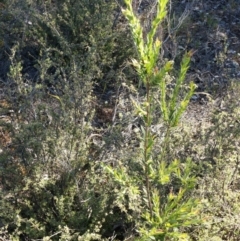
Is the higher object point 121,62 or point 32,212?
point 121,62

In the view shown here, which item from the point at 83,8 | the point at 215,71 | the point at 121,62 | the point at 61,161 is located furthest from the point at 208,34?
the point at 61,161

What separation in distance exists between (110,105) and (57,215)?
153 centimetres

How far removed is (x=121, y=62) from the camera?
14.1 ft

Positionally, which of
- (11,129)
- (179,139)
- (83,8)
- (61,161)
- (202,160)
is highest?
(83,8)

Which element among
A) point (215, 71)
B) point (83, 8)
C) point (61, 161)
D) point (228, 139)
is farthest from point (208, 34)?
point (61, 161)

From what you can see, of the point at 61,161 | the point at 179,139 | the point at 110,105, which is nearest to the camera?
the point at 61,161

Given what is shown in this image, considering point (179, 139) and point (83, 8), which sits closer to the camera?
point (179, 139)

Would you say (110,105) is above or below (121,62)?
below

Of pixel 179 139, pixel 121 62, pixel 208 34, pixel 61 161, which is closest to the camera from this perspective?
pixel 61 161

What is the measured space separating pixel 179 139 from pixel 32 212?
1.14 meters

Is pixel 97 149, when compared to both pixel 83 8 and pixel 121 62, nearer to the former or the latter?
pixel 121 62

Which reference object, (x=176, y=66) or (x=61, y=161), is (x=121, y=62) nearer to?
(x=176, y=66)

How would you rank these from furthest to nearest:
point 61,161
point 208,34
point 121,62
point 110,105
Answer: point 208,34 < point 121,62 < point 110,105 < point 61,161

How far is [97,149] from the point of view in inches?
121
